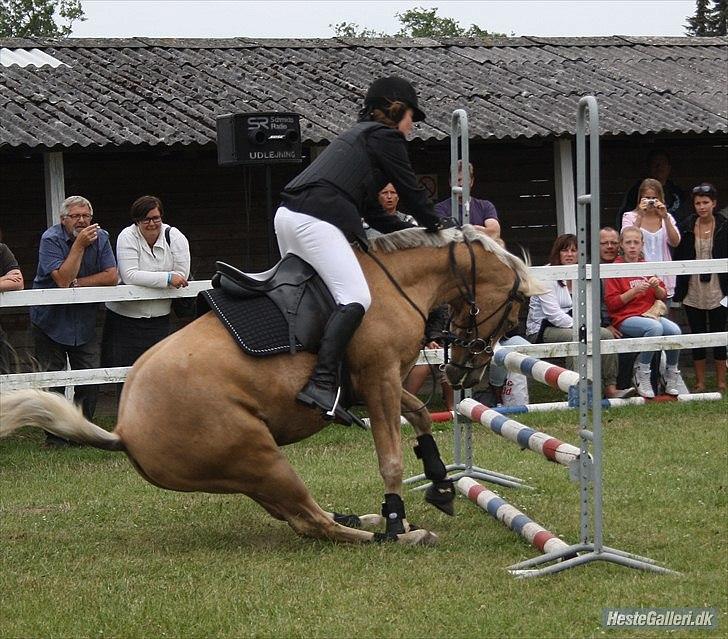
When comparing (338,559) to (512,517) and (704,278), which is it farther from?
(704,278)

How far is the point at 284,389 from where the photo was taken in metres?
6.34

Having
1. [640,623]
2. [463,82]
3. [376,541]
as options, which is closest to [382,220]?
[376,541]

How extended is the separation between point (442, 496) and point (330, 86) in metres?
9.40

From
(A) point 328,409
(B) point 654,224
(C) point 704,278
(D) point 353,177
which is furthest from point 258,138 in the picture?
(A) point 328,409

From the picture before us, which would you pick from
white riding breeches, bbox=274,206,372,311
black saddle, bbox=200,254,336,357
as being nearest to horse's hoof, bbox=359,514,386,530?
black saddle, bbox=200,254,336,357

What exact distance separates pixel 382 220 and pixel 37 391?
2161 millimetres

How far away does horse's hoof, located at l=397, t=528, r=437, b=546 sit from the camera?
655 centimetres

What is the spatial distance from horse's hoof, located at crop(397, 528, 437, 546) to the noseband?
1.02 meters

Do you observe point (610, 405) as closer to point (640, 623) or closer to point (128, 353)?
point (128, 353)

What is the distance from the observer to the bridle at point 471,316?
22.5 feet

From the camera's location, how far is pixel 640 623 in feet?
16.7

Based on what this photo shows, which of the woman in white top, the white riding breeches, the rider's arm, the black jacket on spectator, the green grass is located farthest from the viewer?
the black jacket on spectator

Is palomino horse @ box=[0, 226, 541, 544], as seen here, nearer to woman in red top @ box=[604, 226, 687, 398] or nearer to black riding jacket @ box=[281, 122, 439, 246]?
black riding jacket @ box=[281, 122, 439, 246]

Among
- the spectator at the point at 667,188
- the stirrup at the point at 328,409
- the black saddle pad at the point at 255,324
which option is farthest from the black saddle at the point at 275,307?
the spectator at the point at 667,188
